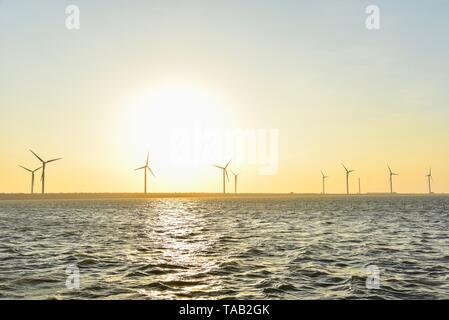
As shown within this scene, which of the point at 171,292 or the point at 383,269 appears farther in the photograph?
the point at 383,269

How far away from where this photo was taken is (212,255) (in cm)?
3366

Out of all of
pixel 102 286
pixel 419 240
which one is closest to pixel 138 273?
pixel 102 286
